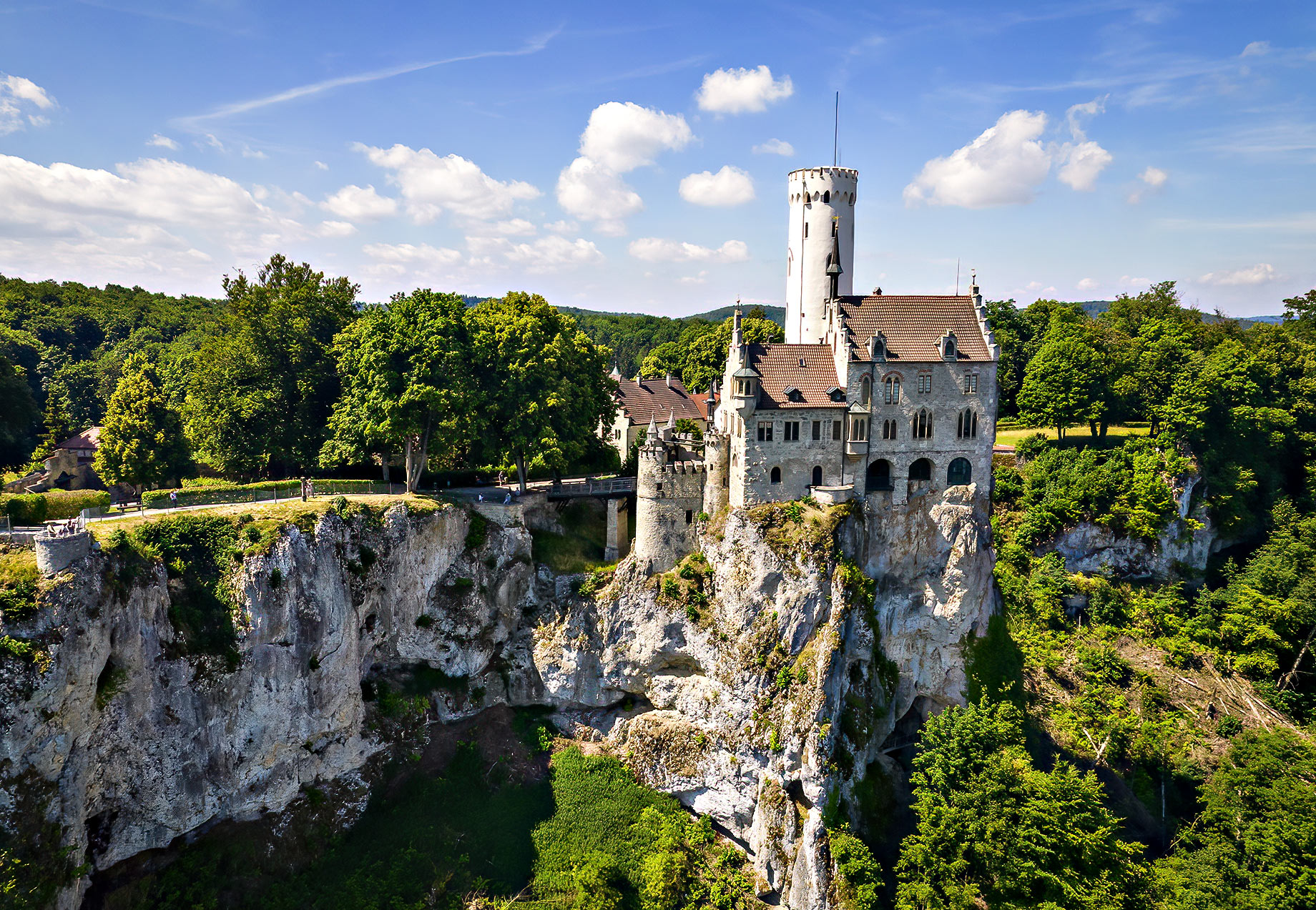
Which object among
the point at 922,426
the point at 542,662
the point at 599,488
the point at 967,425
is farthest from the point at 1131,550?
the point at 542,662

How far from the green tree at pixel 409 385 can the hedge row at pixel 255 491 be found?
1.62 meters

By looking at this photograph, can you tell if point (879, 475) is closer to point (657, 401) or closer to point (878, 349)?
point (878, 349)

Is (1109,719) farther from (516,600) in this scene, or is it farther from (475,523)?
(475,523)

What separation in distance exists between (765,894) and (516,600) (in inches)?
814

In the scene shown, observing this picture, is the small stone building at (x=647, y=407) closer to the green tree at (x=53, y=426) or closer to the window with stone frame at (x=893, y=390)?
the window with stone frame at (x=893, y=390)

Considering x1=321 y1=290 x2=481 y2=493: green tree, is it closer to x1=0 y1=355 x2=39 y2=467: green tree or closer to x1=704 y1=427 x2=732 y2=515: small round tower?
x1=704 y1=427 x2=732 y2=515: small round tower

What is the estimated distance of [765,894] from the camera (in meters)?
38.6

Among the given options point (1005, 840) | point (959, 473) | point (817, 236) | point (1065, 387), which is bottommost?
point (1005, 840)

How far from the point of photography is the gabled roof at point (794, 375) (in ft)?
138

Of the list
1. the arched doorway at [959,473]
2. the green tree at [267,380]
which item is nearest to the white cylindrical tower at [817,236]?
the arched doorway at [959,473]

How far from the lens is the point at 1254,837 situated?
3497 centimetres

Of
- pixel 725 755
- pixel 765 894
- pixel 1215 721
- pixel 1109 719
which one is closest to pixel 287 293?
pixel 725 755

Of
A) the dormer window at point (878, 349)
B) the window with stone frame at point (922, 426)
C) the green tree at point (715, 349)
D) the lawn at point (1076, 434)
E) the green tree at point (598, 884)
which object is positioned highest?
the green tree at point (715, 349)

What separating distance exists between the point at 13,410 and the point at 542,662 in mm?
36812
